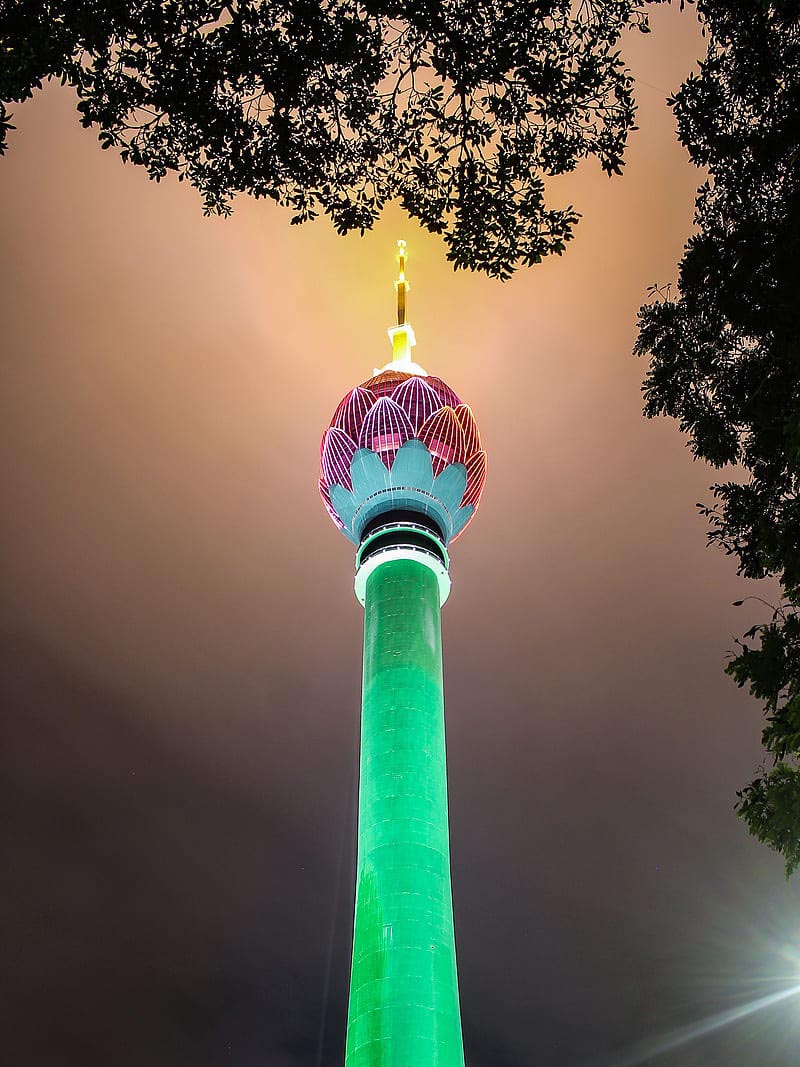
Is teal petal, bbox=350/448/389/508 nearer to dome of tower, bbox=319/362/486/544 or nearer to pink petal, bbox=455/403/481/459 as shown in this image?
dome of tower, bbox=319/362/486/544

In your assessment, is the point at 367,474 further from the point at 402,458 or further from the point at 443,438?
the point at 443,438

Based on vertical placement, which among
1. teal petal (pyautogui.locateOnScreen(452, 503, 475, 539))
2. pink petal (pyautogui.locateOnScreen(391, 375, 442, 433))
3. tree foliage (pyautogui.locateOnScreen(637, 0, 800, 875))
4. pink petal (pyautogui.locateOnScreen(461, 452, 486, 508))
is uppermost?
pink petal (pyautogui.locateOnScreen(391, 375, 442, 433))

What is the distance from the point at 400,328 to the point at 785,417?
41.7 metres

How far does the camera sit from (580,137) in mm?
14898

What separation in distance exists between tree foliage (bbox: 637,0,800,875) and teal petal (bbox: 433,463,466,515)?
29.1 meters

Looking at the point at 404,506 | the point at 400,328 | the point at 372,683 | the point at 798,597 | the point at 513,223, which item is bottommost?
the point at 798,597

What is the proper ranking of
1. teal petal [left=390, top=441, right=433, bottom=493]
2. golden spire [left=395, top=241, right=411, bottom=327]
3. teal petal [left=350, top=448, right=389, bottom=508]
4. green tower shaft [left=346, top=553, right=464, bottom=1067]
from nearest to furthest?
green tower shaft [left=346, top=553, right=464, bottom=1067] → teal petal [left=390, top=441, right=433, bottom=493] → teal petal [left=350, top=448, right=389, bottom=508] → golden spire [left=395, top=241, right=411, bottom=327]

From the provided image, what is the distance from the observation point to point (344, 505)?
47.7 metres

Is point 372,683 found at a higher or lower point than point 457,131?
higher

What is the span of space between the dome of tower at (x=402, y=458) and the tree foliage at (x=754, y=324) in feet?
94.4

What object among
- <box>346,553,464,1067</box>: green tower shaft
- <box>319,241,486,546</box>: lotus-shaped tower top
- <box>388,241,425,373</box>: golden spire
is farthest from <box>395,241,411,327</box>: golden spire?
<box>346,553,464,1067</box>: green tower shaft

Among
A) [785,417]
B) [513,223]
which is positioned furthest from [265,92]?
[785,417]

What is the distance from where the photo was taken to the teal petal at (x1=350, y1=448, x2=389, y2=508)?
151 ft

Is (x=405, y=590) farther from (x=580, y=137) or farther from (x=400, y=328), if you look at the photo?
(x=580, y=137)
